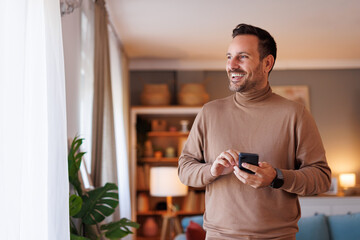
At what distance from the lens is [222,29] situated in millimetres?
4656

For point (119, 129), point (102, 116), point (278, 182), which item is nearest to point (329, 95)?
point (119, 129)

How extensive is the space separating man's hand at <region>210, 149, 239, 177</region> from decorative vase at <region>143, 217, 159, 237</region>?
14.6 ft

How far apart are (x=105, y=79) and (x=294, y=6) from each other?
1936 mm

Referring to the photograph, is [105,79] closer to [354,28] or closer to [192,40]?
[192,40]

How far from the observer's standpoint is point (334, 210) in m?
5.38

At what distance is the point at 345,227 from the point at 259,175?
2616mm

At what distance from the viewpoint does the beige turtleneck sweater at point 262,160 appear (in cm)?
135

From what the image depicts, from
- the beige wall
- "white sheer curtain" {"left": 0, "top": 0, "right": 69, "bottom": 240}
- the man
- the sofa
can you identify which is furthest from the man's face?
the beige wall

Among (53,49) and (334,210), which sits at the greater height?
(53,49)

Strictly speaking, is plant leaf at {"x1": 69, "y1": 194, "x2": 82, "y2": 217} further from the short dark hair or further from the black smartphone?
the short dark hair

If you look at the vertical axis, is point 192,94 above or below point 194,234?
above

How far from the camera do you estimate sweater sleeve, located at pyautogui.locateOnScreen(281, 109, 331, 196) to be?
52.2 inches

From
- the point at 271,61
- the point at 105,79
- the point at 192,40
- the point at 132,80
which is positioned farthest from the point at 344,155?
the point at 271,61

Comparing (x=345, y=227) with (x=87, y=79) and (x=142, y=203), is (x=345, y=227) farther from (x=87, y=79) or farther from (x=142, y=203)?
(x=142, y=203)
